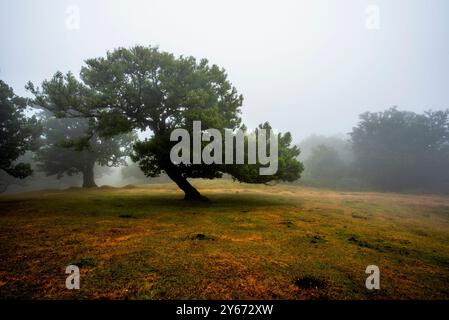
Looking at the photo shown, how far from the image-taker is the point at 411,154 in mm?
44969

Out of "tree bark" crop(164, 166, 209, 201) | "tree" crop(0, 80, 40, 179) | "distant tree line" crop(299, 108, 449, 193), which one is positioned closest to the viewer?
"tree bark" crop(164, 166, 209, 201)

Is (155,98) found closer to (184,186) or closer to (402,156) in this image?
(184,186)

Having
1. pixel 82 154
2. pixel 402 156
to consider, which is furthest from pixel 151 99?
pixel 402 156

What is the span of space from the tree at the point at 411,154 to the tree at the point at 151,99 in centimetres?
3840

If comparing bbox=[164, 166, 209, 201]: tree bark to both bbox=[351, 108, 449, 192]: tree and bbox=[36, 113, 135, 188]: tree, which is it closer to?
bbox=[36, 113, 135, 188]: tree

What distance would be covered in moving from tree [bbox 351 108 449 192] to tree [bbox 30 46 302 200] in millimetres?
38398

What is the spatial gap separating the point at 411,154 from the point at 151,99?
47678 mm

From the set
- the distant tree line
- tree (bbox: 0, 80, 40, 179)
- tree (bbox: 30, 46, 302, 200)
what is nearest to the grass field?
tree (bbox: 30, 46, 302, 200)

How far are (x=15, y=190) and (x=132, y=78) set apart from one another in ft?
165

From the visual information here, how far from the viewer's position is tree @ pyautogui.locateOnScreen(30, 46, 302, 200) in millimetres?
14891

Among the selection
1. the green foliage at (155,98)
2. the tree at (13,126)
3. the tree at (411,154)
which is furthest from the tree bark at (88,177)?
the tree at (411,154)

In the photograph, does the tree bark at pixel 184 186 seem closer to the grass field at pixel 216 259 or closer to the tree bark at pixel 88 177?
the grass field at pixel 216 259
